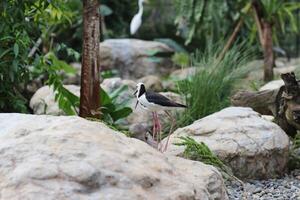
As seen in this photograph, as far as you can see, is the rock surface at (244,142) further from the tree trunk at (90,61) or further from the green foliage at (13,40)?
the green foliage at (13,40)

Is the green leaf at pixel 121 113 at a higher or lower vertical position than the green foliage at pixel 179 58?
higher

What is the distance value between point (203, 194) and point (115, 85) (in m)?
3.94

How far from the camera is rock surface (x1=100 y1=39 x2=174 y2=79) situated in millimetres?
9734

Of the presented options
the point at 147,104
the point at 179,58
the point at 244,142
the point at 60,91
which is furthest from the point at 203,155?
the point at 179,58

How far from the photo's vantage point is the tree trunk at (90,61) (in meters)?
4.22

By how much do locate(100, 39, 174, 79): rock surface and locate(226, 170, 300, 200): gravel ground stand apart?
232 inches

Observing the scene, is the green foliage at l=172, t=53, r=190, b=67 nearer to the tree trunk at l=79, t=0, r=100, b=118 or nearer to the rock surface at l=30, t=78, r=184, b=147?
the rock surface at l=30, t=78, r=184, b=147

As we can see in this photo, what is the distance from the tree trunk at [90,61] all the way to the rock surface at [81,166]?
1.53 meters

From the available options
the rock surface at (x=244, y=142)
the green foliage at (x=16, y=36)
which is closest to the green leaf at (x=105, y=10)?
the green foliage at (x=16, y=36)

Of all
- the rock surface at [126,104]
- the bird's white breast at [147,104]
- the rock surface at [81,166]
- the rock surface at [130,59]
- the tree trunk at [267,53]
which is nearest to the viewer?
the rock surface at [81,166]

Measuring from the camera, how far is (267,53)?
805 centimetres

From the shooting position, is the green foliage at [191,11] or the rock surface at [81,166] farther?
the green foliage at [191,11]

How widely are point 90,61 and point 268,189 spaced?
64.6 inches

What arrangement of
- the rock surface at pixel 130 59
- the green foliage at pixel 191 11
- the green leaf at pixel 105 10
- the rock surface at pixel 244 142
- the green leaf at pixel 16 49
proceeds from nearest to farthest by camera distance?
the rock surface at pixel 244 142
the green leaf at pixel 16 49
the green foliage at pixel 191 11
the rock surface at pixel 130 59
the green leaf at pixel 105 10
